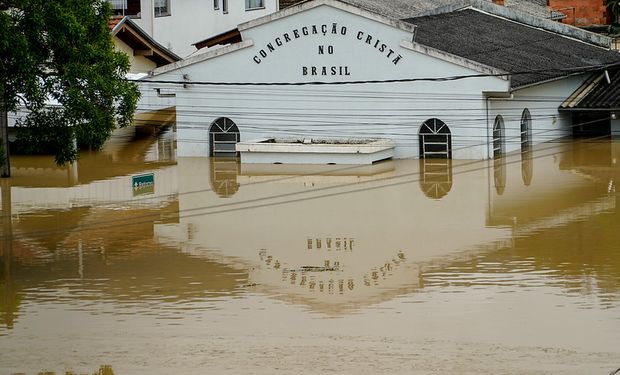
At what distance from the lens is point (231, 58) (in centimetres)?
4569

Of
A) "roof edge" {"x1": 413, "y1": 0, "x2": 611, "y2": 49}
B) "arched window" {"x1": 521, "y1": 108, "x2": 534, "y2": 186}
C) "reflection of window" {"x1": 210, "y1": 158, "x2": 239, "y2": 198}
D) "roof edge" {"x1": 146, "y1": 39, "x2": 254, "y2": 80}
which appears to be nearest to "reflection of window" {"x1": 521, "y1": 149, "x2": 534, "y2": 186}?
"arched window" {"x1": 521, "y1": 108, "x2": 534, "y2": 186}

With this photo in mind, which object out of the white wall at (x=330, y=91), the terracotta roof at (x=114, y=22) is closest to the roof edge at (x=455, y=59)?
the white wall at (x=330, y=91)

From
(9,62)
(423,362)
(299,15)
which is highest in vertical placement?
(299,15)

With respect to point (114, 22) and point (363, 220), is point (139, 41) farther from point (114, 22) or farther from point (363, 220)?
point (363, 220)

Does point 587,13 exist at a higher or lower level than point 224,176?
higher

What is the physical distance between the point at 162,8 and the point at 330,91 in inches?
723

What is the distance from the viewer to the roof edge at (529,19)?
52781 millimetres

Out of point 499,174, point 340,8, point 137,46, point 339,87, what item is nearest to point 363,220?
point 499,174

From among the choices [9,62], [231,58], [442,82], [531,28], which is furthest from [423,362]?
[531,28]

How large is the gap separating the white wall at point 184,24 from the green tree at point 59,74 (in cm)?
2817

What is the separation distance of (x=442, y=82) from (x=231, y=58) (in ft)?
22.6

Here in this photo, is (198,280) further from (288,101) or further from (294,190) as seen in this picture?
(288,101)

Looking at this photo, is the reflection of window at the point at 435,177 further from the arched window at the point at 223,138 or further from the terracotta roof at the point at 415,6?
the terracotta roof at the point at 415,6

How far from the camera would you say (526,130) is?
1847 inches
